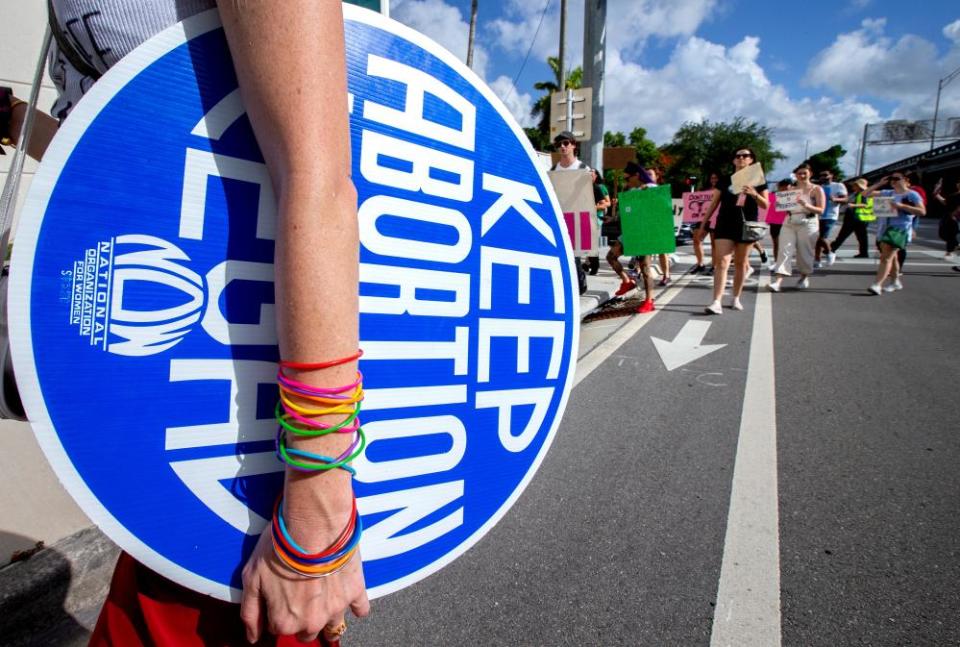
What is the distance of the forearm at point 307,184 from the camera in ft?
1.84

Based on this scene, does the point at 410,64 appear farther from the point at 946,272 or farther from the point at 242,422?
the point at 946,272

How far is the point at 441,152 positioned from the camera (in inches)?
30.5

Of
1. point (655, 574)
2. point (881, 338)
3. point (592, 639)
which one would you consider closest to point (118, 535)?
point (592, 639)

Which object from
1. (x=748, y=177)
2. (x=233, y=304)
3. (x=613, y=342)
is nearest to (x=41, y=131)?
(x=233, y=304)

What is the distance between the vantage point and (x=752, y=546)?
2.07 m

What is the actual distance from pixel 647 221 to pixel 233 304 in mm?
6215

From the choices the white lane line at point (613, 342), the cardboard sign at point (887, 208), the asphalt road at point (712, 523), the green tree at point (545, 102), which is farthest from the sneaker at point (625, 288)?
the green tree at point (545, 102)

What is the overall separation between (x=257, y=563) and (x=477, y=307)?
46 cm

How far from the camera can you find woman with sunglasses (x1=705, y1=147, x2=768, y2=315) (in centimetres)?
654

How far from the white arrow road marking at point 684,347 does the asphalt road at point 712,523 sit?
20 cm

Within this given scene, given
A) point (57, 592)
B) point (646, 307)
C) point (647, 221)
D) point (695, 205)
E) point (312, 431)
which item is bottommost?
point (57, 592)

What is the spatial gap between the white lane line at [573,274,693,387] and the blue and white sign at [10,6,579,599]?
3.01m

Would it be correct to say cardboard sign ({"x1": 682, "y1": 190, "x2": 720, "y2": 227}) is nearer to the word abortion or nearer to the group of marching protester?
the group of marching protester

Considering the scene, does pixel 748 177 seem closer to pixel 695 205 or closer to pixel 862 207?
pixel 695 205
